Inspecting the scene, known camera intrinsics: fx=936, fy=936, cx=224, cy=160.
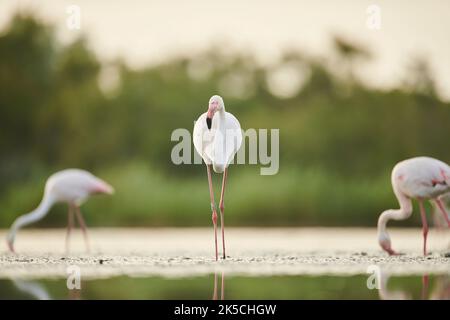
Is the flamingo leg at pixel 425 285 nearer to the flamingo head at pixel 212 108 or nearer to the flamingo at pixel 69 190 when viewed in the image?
the flamingo head at pixel 212 108

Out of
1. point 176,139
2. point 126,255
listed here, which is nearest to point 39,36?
point 176,139

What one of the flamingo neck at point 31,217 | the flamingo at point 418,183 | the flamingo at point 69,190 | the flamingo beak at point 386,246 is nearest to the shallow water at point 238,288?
the flamingo beak at point 386,246

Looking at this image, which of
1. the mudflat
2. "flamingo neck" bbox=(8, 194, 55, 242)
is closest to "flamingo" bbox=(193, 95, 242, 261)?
the mudflat

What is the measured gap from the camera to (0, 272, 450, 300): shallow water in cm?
748

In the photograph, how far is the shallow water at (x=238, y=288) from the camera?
7480 millimetres

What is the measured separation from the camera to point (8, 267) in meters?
9.97

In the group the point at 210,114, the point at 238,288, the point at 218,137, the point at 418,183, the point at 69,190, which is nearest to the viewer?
the point at 238,288

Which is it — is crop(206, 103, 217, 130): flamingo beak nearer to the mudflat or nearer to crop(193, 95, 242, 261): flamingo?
crop(193, 95, 242, 261): flamingo

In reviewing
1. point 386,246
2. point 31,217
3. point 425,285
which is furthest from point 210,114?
point 31,217

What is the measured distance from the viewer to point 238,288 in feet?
25.9

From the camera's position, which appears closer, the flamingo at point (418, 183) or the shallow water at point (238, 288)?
the shallow water at point (238, 288)

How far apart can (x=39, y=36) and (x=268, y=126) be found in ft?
19.9

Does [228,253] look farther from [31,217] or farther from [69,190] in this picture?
[31,217]
